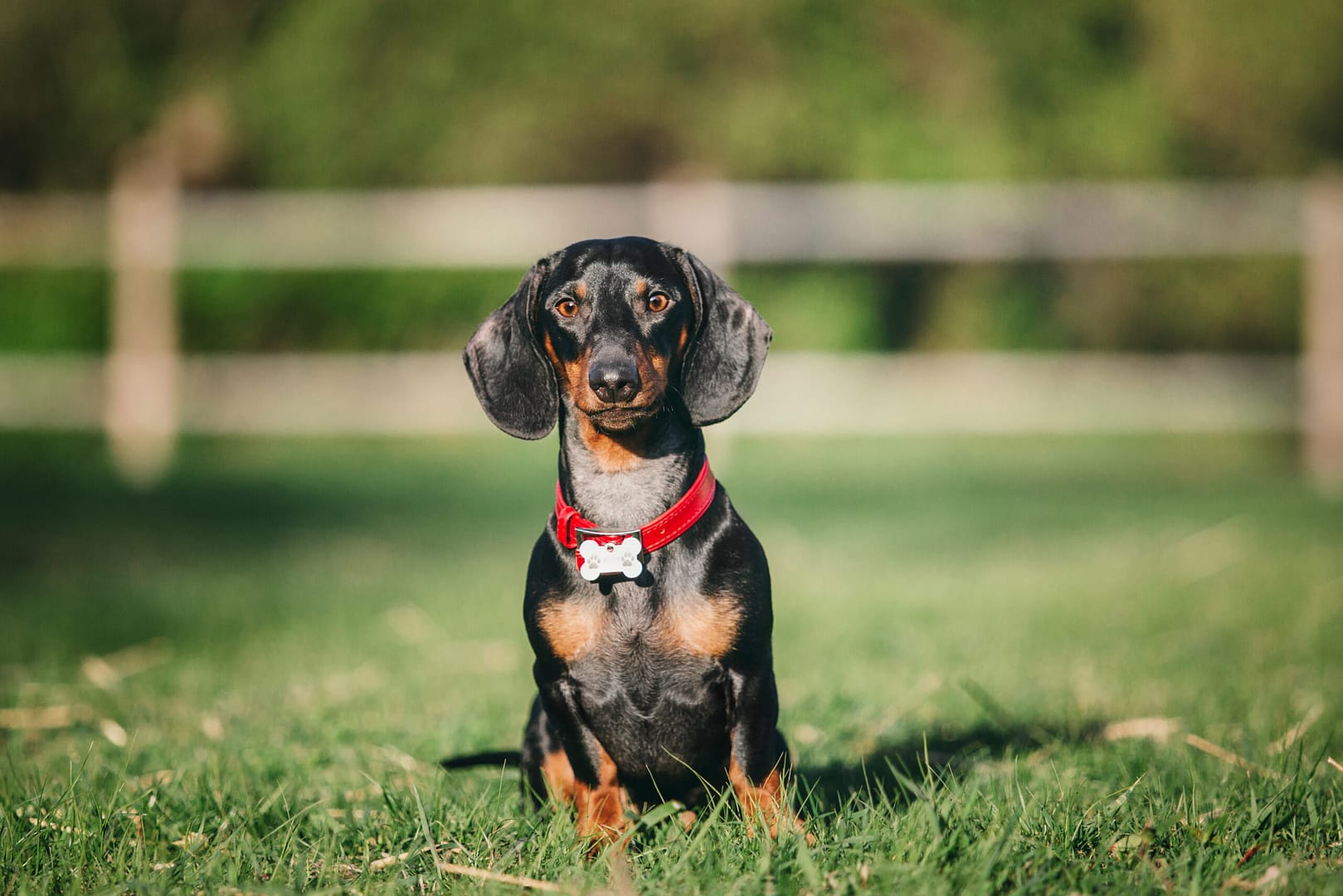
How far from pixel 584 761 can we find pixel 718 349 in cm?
87

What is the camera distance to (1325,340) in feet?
34.7

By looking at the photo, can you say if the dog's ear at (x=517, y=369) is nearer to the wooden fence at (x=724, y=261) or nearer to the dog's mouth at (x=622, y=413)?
the dog's mouth at (x=622, y=413)

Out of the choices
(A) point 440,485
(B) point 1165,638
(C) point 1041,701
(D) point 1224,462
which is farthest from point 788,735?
(D) point 1224,462

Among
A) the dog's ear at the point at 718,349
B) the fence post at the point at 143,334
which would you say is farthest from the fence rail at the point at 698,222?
the dog's ear at the point at 718,349

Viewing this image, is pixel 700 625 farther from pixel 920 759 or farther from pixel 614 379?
pixel 920 759

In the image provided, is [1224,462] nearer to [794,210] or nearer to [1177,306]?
[1177,306]

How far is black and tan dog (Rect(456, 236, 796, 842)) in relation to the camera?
2537 millimetres

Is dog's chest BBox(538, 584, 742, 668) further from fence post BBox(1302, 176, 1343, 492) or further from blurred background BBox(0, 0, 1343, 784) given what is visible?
fence post BBox(1302, 176, 1343, 492)

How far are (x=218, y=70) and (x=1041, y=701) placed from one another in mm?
12719

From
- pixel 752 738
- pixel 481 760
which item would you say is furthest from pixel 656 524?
pixel 481 760

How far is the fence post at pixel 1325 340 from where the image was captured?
1052 centimetres

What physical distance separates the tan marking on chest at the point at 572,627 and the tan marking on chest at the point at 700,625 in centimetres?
13

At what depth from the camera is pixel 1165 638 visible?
5.21 meters

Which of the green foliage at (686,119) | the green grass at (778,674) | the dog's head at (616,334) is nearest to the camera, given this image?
the green grass at (778,674)
